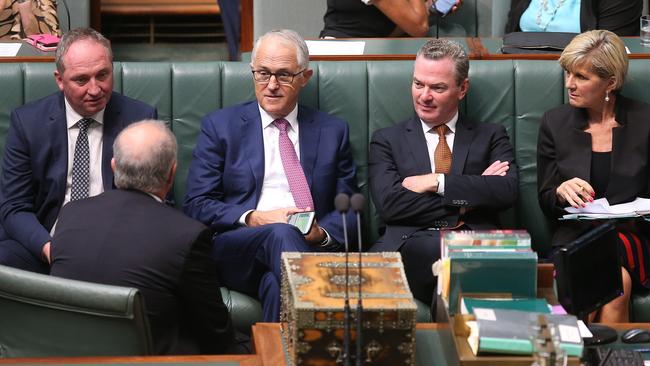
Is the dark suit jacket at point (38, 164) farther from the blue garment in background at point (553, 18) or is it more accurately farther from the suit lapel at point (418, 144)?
the blue garment in background at point (553, 18)

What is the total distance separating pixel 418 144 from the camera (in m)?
4.24

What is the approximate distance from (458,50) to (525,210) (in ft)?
2.19

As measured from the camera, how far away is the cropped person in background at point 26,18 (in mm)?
5230

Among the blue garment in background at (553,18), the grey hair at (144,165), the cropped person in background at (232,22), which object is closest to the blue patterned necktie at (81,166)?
the grey hair at (144,165)

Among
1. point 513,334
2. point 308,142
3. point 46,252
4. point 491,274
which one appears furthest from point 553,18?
point 513,334

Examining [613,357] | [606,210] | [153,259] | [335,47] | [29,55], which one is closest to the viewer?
[613,357]

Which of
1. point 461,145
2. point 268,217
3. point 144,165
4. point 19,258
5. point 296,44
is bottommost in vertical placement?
point 19,258

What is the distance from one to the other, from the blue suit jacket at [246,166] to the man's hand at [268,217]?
58mm

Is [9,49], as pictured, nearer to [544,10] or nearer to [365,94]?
[365,94]

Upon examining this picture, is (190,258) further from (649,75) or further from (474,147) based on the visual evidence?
(649,75)

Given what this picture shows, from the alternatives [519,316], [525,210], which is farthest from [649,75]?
[519,316]

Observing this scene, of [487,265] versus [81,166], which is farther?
[81,166]

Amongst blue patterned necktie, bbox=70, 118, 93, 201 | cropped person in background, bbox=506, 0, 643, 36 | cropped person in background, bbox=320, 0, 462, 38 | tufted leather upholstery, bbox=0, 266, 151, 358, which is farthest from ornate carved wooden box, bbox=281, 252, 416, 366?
cropped person in background, bbox=506, 0, 643, 36

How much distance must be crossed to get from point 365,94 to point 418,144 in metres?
0.32
